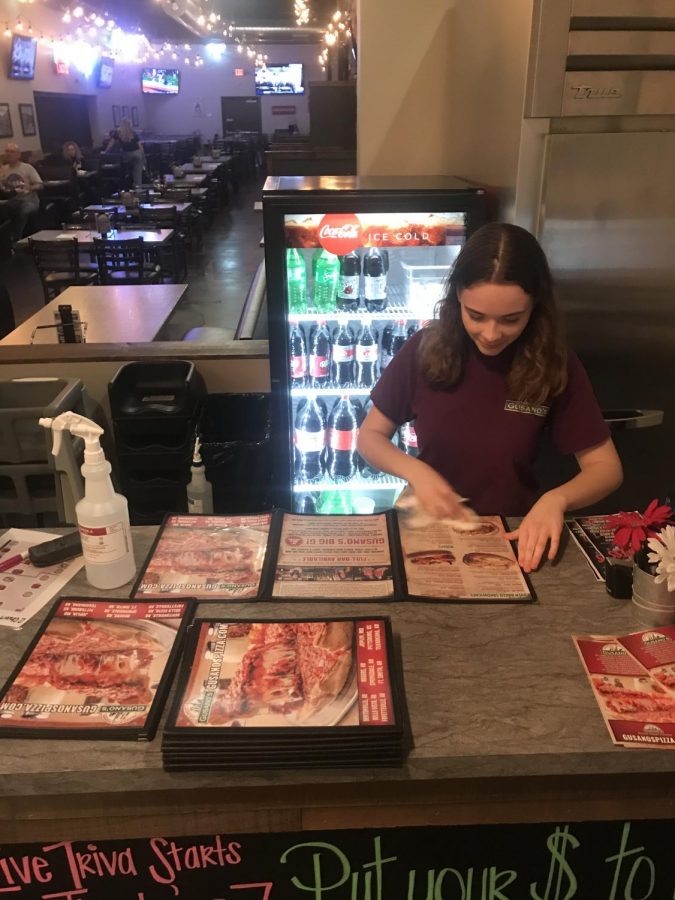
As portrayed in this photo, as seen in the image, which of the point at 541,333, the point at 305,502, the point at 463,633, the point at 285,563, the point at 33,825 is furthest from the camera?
the point at 305,502

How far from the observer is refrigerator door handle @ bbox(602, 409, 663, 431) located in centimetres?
239

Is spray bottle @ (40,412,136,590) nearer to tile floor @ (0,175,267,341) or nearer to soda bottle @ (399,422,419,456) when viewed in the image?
soda bottle @ (399,422,419,456)

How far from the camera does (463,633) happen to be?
1312 mm

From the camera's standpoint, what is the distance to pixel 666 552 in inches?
48.5

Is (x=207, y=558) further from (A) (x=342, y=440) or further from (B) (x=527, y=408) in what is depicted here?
(A) (x=342, y=440)

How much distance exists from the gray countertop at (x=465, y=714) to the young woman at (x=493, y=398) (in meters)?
0.31

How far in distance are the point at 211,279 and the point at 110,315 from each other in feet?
16.3

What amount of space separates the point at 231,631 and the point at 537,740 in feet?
1.71

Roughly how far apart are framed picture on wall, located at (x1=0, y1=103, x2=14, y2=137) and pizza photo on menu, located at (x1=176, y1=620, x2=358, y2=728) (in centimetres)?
1326

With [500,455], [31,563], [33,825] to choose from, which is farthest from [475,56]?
[33,825]

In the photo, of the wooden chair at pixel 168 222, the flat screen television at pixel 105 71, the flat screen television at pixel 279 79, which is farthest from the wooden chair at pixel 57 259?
the flat screen television at pixel 279 79

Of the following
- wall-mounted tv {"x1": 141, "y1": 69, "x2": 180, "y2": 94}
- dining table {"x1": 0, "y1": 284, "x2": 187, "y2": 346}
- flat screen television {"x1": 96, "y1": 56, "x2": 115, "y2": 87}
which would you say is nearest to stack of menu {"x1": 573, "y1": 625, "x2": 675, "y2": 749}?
dining table {"x1": 0, "y1": 284, "x2": 187, "y2": 346}

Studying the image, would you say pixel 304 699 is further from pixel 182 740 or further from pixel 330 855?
pixel 330 855

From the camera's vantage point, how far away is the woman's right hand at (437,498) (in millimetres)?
1674
